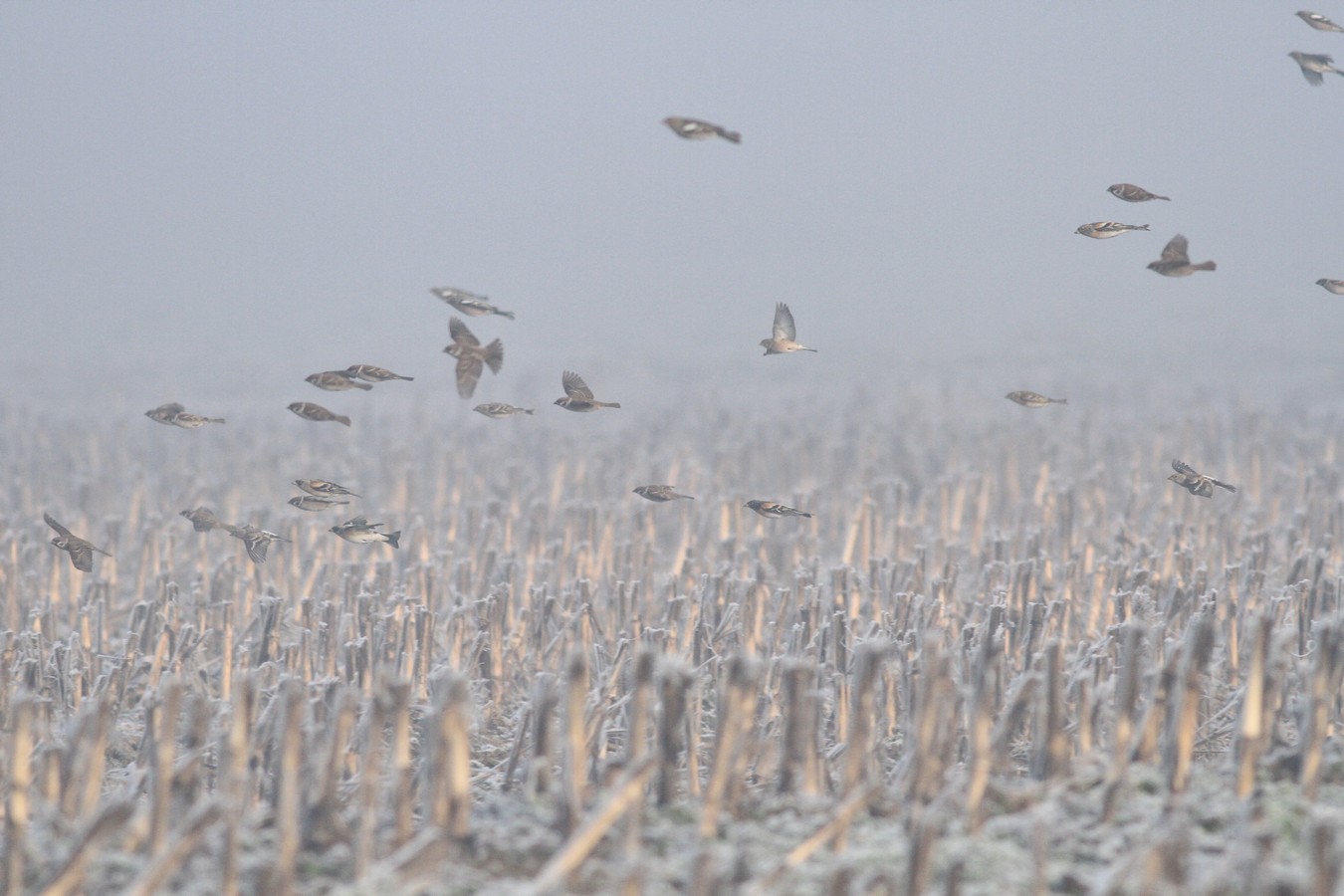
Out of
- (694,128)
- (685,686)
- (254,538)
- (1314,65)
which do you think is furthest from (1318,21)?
(254,538)

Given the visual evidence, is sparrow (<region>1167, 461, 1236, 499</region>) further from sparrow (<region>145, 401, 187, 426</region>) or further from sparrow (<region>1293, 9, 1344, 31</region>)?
sparrow (<region>145, 401, 187, 426</region>)

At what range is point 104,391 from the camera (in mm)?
23391

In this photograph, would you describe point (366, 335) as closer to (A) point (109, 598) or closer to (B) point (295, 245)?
(A) point (109, 598)

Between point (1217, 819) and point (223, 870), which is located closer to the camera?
point (223, 870)

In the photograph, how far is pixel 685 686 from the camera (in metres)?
4.66

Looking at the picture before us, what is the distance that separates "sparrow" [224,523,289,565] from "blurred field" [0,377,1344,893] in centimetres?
29

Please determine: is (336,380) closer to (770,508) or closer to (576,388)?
(576,388)

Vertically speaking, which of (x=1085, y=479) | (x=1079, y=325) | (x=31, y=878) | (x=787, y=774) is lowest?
(x=31, y=878)

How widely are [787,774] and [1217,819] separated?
1.63 m

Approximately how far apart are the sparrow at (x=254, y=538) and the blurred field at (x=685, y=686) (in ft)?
0.95

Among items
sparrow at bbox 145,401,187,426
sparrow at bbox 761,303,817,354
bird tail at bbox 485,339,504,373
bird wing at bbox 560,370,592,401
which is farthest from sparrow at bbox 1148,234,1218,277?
sparrow at bbox 145,401,187,426

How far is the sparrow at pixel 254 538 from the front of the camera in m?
7.62

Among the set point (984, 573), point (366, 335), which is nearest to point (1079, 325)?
point (366, 335)

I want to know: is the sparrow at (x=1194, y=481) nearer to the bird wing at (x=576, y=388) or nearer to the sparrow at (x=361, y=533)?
the bird wing at (x=576, y=388)
